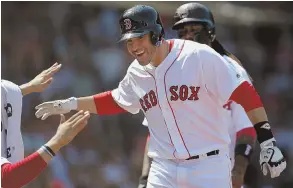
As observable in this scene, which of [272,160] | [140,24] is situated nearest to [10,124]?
[140,24]

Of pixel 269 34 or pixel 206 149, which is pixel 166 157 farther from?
pixel 269 34

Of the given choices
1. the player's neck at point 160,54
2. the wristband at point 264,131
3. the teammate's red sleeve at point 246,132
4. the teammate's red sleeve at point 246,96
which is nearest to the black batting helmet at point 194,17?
the teammate's red sleeve at point 246,132

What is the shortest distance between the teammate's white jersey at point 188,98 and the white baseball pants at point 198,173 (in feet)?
0.19

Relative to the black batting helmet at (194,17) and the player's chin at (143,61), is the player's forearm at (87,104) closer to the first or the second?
the player's chin at (143,61)

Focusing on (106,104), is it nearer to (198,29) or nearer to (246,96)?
(198,29)

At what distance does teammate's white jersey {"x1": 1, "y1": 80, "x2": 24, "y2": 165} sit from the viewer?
428 cm

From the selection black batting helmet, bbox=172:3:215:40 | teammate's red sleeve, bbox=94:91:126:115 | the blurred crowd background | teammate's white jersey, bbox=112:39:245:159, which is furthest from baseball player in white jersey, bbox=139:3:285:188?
the blurred crowd background

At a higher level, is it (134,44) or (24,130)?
(134,44)

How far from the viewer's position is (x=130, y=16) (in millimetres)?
4535

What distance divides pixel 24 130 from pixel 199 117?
207 inches

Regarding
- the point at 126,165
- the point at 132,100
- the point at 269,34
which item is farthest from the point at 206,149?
the point at 269,34

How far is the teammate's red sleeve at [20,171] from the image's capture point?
390cm

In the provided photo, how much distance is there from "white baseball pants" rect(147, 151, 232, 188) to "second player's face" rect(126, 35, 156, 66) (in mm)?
676

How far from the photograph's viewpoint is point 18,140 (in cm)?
441
